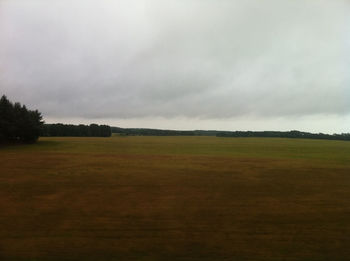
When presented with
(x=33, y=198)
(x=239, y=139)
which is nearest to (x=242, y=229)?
(x=33, y=198)

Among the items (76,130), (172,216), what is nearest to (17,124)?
(76,130)

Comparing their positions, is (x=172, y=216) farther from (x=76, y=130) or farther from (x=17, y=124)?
(x=76, y=130)

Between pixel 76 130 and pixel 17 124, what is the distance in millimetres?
7488

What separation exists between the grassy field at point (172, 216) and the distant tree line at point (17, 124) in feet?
58.3

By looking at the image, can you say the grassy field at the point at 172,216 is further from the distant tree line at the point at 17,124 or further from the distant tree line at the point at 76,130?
the distant tree line at the point at 76,130

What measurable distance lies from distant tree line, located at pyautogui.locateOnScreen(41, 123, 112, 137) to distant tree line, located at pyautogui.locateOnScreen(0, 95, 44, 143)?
1.91 metres

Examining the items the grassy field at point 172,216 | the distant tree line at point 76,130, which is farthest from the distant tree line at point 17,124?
the grassy field at point 172,216

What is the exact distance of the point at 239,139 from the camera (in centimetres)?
3856

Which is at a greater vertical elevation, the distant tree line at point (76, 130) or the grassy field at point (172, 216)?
the distant tree line at point (76, 130)

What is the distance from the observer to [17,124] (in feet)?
94.4

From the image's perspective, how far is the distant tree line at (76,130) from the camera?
107ft

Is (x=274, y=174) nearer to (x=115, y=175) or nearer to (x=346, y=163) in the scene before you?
(x=346, y=163)

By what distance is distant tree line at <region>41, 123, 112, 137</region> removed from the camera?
32.6 metres

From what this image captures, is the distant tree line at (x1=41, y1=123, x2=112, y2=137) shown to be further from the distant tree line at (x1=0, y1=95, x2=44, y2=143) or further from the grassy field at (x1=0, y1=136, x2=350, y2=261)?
the grassy field at (x1=0, y1=136, x2=350, y2=261)
